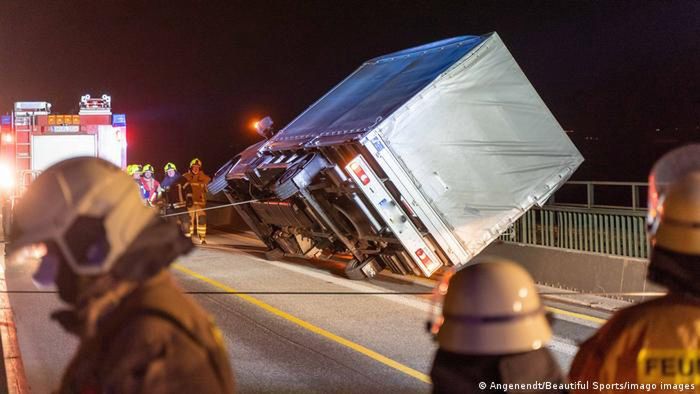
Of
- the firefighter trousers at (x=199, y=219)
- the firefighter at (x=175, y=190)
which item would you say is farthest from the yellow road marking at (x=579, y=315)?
the firefighter at (x=175, y=190)

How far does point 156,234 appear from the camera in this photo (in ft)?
6.29

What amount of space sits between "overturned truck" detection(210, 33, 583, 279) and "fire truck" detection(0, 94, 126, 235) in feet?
28.0

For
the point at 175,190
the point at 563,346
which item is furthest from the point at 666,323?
the point at 175,190

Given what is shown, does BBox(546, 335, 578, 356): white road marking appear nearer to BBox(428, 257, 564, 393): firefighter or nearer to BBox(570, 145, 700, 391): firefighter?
BBox(570, 145, 700, 391): firefighter

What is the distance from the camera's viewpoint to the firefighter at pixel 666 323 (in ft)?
7.41

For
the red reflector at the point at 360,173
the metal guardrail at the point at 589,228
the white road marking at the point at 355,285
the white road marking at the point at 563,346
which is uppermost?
the red reflector at the point at 360,173

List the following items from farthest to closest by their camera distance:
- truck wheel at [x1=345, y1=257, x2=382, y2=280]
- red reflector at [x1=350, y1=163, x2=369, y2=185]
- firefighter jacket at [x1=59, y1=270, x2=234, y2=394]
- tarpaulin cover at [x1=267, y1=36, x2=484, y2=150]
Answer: truck wheel at [x1=345, y1=257, x2=382, y2=280], tarpaulin cover at [x1=267, y1=36, x2=484, y2=150], red reflector at [x1=350, y1=163, x2=369, y2=185], firefighter jacket at [x1=59, y1=270, x2=234, y2=394]

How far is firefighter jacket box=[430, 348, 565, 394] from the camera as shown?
6.51ft

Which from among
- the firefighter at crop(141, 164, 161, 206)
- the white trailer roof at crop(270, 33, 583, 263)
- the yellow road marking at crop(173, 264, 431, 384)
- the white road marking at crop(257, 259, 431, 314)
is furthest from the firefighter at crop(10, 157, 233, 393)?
the firefighter at crop(141, 164, 161, 206)

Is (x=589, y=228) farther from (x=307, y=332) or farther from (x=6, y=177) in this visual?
(x=6, y=177)

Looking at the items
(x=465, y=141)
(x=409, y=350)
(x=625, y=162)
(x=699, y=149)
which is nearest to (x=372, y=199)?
(x=465, y=141)

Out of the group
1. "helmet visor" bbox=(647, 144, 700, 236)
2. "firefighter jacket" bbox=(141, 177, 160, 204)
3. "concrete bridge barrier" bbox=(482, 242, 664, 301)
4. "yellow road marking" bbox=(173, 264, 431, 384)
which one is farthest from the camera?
"firefighter jacket" bbox=(141, 177, 160, 204)

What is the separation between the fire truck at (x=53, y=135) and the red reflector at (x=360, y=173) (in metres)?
9.63

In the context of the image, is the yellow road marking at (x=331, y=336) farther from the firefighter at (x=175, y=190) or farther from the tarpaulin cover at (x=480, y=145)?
the firefighter at (x=175, y=190)
